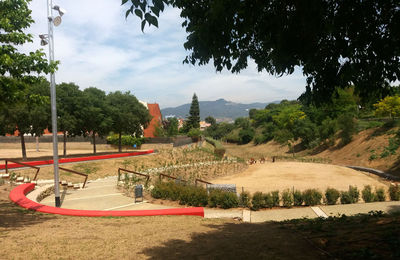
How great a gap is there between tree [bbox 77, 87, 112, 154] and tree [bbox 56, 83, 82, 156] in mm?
520

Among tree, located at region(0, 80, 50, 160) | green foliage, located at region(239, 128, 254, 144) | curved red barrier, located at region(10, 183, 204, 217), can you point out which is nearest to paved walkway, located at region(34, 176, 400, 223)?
curved red barrier, located at region(10, 183, 204, 217)

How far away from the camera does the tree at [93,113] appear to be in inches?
1276

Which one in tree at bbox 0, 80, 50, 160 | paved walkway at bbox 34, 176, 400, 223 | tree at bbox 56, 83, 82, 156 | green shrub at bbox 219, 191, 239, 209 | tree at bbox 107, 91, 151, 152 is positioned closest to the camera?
paved walkway at bbox 34, 176, 400, 223

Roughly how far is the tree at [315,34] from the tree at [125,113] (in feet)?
111

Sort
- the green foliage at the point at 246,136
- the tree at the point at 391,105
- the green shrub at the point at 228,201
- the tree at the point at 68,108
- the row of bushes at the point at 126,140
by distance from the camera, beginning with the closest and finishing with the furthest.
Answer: the green shrub at the point at 228,201 → the tree at the point at 68,108 → the row of bushes at the point at 126,140 → the tree at the point at 391,105 → the green foliage at the point at 246,136

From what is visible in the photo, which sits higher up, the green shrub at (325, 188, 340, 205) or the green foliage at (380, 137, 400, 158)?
the green foliage at (380, 137, 400, 158)

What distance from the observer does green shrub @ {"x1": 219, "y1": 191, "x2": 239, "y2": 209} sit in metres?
13.8

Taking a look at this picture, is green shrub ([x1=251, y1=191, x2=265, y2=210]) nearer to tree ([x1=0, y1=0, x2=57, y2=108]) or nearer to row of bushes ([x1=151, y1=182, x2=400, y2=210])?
row of bushes ([x1=151, y1=182, x2=400, y2=210])

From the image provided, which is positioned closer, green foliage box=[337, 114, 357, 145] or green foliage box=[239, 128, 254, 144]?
green foliage box=[337, 114, 357, 145]

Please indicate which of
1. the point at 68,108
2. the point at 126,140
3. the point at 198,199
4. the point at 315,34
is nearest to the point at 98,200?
the point at 198,199

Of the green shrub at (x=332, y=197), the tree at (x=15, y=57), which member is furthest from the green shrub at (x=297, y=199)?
the tree at (x=15, y=57)

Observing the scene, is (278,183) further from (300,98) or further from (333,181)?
(300,98)

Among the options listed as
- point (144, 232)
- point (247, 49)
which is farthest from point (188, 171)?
point (247, 49)

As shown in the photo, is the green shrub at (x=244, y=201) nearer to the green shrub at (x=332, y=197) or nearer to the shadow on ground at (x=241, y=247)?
the green shrub at (x=332, y=197)
